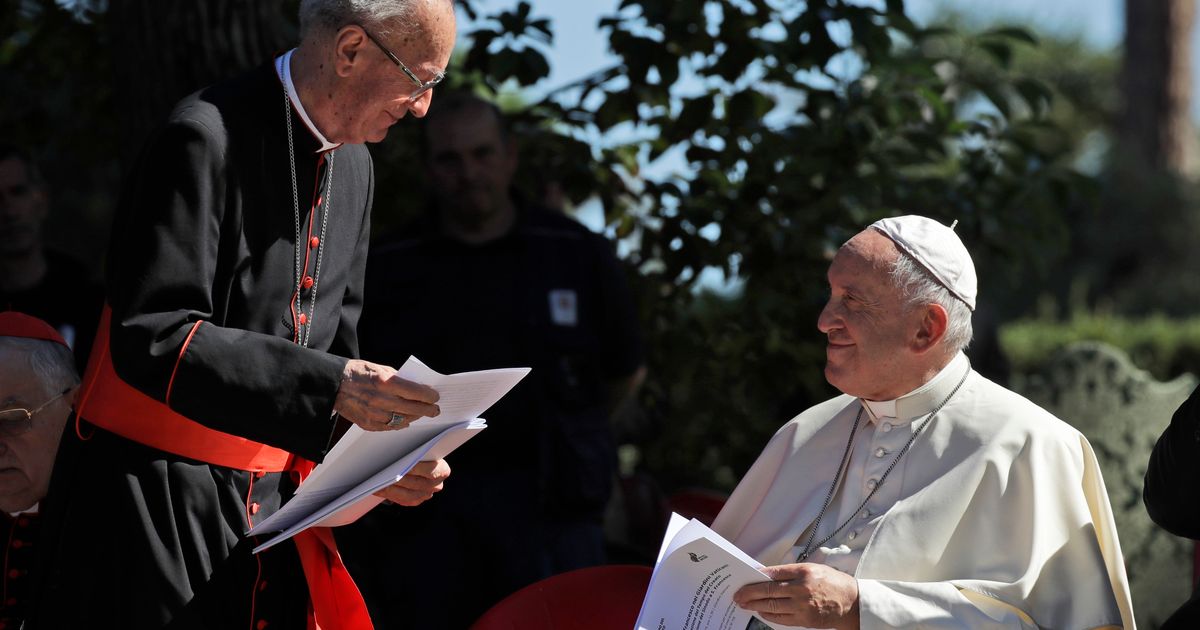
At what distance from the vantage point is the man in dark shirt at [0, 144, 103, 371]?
5.20 meters

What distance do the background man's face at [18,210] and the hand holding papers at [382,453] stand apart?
9.30 feet

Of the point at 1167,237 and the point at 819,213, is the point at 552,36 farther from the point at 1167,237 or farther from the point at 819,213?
the point at 1167,237

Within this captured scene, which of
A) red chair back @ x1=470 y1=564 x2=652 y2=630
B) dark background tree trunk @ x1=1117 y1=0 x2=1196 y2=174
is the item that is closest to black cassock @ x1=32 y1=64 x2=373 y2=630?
red chair back @ x1=470 y1=564 x2=652 y2=630

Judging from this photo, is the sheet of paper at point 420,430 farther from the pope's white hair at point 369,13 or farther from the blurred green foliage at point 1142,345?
the blurred green foliage at point 1142,345

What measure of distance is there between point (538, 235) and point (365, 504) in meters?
2.17

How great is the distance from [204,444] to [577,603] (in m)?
1.00

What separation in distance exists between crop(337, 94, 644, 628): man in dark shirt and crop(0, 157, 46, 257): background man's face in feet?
4.22

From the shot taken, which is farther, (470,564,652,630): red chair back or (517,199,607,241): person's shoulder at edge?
(517,199,607,241): person's shoulder at edge

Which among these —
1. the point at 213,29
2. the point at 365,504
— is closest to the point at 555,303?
the point at 213,29

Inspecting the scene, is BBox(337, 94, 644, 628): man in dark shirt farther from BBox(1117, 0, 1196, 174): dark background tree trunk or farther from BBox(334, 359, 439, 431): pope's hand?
BBox(1117, 0, 1196, 174): dark background tree trunk

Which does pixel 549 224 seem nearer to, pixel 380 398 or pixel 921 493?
pixel 921 493

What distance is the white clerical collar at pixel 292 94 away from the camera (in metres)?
3.06

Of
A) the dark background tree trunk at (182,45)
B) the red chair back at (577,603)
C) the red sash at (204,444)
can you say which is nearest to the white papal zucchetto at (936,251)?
the red chair back at (577,603)

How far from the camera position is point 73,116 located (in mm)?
7203
